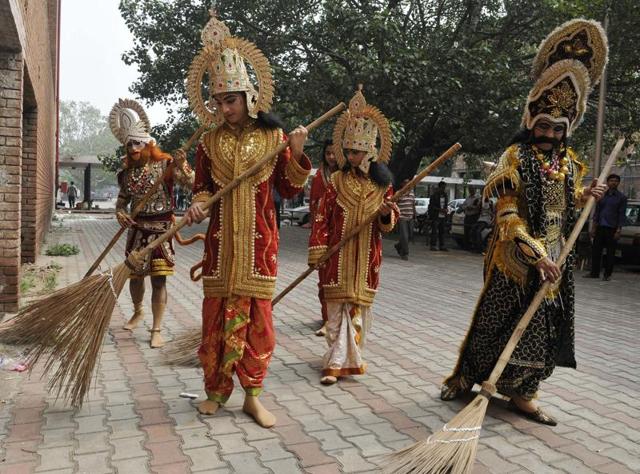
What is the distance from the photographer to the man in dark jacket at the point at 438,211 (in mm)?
15438

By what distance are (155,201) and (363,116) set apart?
7.04 feet

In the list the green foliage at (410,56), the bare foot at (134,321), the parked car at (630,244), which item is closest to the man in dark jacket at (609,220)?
the parked car at (630,244)

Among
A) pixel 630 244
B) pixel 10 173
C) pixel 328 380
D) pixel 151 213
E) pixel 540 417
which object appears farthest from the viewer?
pixel 630 244

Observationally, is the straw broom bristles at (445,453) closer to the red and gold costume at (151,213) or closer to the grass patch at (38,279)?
the red and gold costume at (151,213)

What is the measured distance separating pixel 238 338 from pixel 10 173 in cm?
376

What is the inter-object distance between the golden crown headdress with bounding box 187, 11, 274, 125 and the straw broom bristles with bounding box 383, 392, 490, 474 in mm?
2156

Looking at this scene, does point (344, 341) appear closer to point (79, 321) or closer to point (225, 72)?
point (79, 321)

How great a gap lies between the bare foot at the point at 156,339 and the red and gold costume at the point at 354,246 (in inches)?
66.6

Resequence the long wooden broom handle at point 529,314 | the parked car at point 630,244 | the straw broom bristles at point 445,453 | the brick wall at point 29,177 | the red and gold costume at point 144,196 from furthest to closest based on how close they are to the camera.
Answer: the parked car at point 630,244 < the brick wall at point 29,177 < the red and gold costume at point 144,196 < the long wooden broom handle at point 529,314 < the straw broom bristles at point 445,453

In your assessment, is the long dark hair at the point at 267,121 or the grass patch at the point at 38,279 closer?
the long dark hair at the point at 267,121

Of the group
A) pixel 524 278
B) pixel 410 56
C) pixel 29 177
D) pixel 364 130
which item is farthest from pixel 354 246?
pixel 410 56

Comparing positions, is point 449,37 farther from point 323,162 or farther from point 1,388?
point 1,388

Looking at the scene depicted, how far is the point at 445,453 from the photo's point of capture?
9.53 feet

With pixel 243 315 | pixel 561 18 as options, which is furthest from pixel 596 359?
pixel 561 18
